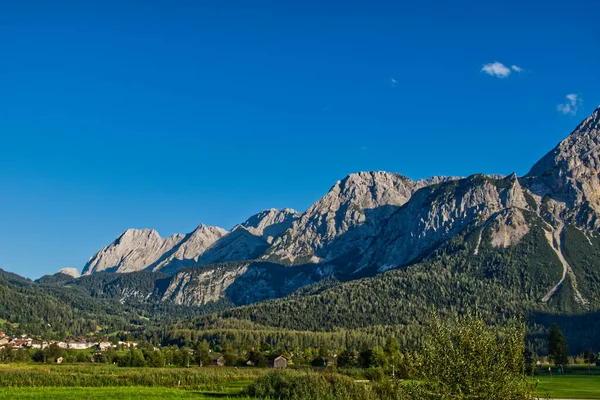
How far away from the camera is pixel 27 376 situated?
115m

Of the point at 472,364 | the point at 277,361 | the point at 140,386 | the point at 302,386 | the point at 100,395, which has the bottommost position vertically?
the point at 277,361

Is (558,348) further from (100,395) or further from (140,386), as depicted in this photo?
(100,395)

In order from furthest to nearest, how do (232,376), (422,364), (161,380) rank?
1. (232,376)
2. (161,380)
3. (422,364)

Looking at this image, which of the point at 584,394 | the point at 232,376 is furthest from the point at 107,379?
the point at 584,394

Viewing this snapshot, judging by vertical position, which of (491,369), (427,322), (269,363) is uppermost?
(427,322)

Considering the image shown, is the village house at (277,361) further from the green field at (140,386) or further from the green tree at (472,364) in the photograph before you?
the green tree at (472,364)

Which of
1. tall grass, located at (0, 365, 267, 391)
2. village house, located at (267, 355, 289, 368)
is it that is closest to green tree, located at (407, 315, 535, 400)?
tall grass, located at (0, 365, 267, 391)

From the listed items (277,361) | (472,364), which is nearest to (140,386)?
(277,361)

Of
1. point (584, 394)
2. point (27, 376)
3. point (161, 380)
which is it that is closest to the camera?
point (584, 394)

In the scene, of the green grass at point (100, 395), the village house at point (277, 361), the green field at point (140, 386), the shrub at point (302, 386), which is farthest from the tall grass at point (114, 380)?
the village house at point (277, 361)

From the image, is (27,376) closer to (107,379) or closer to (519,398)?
(107,379)

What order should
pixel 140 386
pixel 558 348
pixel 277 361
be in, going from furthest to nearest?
pixel 277 361 < pixel 558 348 < pixel 140 386

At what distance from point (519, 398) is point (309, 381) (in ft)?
191

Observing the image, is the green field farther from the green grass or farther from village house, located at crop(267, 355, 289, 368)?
village house, located at crop(267, 355, 289, 368)
